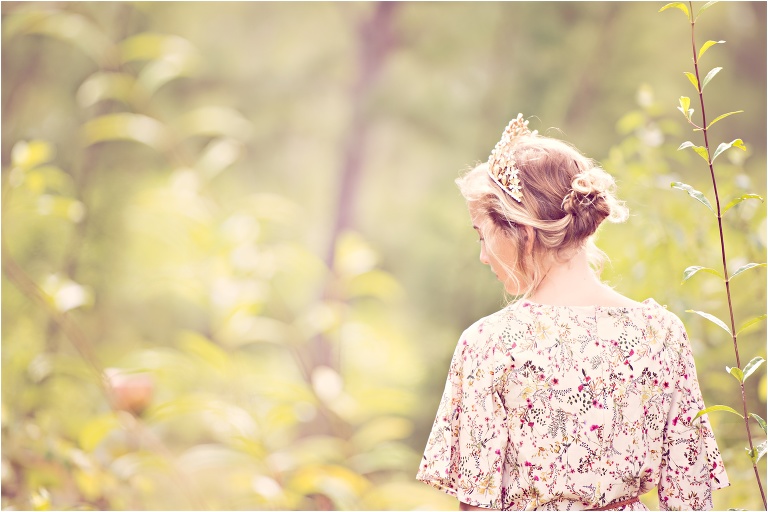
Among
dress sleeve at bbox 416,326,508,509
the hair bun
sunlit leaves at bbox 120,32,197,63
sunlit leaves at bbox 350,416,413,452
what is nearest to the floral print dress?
dress sleeve at bbox 416,326,508,509

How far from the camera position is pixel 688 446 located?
0.91 meters

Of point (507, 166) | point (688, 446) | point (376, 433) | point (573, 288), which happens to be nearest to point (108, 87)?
point (376, 433)

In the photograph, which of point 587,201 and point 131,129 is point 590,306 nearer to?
point 587,201

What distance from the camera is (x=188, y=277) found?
1630 mm

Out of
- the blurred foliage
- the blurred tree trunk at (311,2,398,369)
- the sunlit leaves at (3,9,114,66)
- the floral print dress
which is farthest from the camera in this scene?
the blurred tree trunk at (311,2,398,369)

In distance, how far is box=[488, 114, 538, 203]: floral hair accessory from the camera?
2.93 ft

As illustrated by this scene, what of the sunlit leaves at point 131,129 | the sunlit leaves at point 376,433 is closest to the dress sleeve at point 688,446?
the sunlit leaves at point 376,433

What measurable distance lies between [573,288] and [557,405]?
150 millimetres

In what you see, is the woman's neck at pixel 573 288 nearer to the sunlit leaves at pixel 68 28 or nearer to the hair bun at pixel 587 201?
the hair bun at pixel 587 201

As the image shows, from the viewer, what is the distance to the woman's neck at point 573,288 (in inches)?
34.9

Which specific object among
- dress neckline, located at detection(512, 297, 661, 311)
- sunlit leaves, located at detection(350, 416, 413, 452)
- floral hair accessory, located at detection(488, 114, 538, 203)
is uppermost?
floral hair accessory, located at detection(488, 114, 538, 203)

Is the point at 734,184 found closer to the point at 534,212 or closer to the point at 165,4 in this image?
the point at 534,212

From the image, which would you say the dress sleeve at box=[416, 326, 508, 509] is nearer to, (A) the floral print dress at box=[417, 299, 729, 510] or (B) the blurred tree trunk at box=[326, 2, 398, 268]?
(A) the floral print dress at box=[417, 299, 729, 510]

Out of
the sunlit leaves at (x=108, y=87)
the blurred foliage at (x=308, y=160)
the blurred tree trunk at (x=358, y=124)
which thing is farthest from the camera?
the blurred tree trunk at (x=358, y=124)
